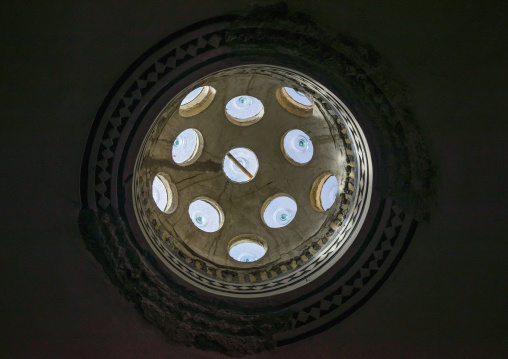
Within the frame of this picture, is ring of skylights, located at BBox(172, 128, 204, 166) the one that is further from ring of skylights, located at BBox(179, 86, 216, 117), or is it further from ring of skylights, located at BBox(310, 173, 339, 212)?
ring of skylights, located at BBox(310, 173, 339, 212)

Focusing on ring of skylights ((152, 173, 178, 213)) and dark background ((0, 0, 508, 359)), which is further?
ring of skylights ((152, 173, 178, 213))

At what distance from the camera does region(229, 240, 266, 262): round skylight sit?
8.66 meters

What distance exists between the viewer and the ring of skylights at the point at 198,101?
8539 millimetres

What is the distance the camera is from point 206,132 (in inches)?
358

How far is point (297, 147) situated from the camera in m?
9.28

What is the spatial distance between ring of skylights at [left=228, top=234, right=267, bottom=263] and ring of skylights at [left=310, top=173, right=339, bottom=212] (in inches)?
45.5

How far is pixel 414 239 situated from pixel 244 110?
187 inches

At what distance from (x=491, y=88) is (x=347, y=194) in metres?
2.06

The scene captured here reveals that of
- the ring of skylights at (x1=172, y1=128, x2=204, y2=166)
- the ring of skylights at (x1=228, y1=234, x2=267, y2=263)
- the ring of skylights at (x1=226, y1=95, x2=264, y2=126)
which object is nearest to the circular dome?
the ring of skylights at (x1=228, y1=234, x2=267, y2=263)

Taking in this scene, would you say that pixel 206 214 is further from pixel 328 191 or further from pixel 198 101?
pixel 328 191

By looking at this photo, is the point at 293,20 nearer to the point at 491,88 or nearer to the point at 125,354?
the point at 491,88

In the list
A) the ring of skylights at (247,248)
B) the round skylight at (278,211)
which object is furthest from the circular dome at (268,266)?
the round skylight at (278,211)

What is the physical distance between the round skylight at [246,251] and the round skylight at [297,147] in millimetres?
1681

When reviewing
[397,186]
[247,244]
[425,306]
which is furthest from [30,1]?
[247,244]
